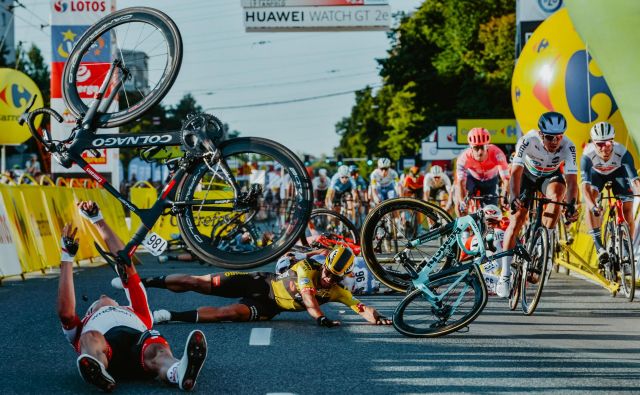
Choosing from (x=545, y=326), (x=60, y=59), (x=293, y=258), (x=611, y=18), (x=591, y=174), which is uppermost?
(x=60, y=59)

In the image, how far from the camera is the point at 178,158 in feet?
22.9

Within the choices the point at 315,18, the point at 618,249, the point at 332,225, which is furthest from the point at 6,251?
the point at 315,18

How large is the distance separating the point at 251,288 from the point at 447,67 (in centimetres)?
5621

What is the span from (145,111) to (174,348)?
2550 mm

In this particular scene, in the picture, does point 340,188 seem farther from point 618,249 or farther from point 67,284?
point 67,284

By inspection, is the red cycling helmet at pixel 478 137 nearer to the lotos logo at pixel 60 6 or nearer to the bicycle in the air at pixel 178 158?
the bicycle in the air at pixel 178 158

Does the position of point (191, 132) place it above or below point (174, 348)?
above

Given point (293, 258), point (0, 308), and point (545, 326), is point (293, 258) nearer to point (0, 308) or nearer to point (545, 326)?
point (545, 326)

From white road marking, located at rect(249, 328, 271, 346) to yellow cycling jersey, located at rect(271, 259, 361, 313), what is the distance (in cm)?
42

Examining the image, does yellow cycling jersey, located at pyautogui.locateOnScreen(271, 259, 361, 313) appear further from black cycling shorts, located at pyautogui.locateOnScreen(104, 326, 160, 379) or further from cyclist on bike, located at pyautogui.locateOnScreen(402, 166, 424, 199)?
cyclist on bike, located at pyautogui.locateOnScreen(402, 166, 424, 199)

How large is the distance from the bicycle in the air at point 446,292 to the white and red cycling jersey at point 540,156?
65.9 inches

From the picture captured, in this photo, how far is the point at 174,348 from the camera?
880cm

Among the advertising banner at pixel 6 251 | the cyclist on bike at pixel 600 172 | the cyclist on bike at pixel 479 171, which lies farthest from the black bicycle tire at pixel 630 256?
the advertising banner at pixel 6 251

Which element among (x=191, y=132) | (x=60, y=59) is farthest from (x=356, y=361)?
(x=60, y=59)
